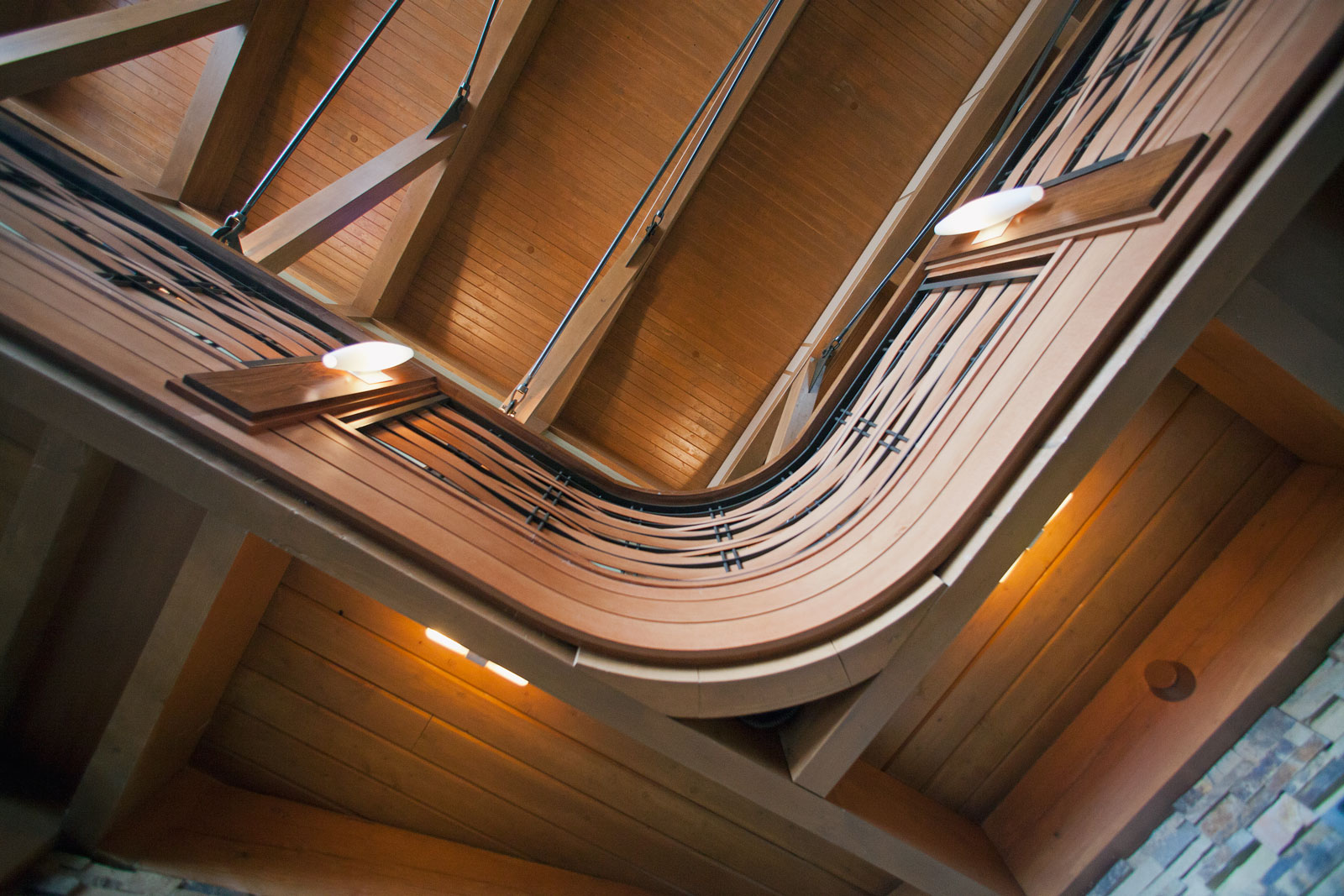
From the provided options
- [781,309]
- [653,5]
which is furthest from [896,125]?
[653,5]

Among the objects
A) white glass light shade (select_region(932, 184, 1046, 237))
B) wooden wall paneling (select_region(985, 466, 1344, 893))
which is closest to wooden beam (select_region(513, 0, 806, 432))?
white glass light shade (select_region(932, 184, 1046, 237))

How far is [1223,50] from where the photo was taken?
189 cm

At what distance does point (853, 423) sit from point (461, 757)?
6.61ft

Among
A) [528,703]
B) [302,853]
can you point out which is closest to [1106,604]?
[528,703]

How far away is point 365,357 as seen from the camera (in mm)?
2336

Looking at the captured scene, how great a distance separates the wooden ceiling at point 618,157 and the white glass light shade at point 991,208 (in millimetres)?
3051

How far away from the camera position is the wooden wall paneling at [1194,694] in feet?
6.14

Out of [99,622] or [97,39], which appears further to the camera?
[97,39]

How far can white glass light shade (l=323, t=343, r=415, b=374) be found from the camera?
228 centimetres

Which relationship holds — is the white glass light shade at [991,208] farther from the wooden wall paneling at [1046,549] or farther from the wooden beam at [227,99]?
the wooden beam at [227,99]

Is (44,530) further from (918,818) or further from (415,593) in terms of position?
(918,818)

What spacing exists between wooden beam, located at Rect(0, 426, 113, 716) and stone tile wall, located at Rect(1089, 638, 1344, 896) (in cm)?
326

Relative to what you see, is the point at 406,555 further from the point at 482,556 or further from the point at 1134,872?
the point at 1134,872

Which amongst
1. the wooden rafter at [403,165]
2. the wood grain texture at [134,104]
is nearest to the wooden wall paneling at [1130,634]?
the wooden rafter at [403,165]
